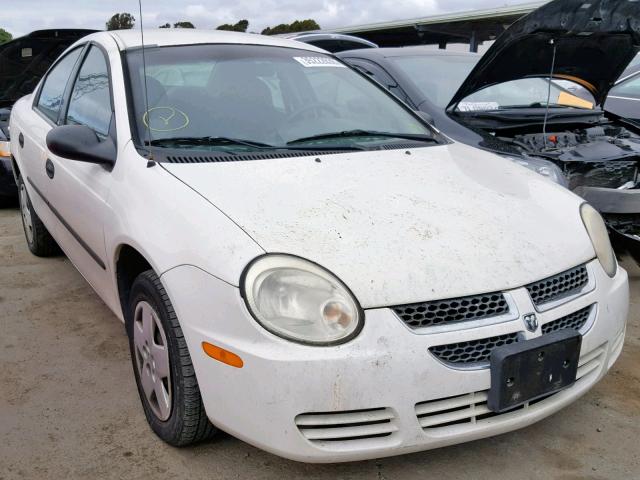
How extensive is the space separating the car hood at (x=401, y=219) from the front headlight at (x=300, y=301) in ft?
0.14

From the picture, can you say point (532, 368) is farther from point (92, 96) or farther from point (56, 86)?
point (56, 86)

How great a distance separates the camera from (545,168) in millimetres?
3869

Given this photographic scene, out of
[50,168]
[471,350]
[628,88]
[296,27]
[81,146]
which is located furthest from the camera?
[296,27]

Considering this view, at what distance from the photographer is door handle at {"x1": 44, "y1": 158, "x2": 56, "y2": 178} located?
11.0ft

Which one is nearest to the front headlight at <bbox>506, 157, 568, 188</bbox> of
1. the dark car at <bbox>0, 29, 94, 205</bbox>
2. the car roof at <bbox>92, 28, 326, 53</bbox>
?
the car roof at <bbox>92, 28, 326, 53</bbox>

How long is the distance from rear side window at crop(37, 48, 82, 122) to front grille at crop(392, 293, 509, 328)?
257 cm

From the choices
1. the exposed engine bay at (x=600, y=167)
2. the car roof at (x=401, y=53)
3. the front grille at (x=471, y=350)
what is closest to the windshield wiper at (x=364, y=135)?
the exposed engine bay at (x=600, y=167)

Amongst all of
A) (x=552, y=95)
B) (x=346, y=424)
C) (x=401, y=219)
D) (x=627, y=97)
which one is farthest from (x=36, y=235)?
(x=627, y=97)

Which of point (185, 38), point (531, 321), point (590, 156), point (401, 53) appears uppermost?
point (185, 38)

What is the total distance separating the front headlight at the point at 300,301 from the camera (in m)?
1.90

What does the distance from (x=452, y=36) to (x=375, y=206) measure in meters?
24.0

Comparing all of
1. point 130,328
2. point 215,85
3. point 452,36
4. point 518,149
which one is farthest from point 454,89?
point 452,36

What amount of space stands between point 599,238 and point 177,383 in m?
1.62

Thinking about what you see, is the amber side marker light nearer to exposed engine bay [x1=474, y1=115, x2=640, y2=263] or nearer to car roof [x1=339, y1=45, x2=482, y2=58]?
exposed engine bay [x1=474, y1=115, x2=640, y2=263]
